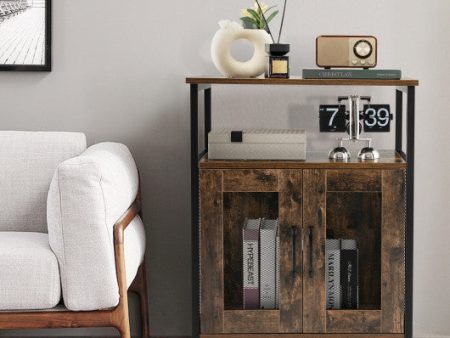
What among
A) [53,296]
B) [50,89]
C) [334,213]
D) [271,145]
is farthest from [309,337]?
[50,89]

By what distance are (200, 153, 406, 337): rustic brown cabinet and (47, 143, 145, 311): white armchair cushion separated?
1.28 ft

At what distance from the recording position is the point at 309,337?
8.86 feet

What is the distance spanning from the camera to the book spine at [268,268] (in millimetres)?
2723

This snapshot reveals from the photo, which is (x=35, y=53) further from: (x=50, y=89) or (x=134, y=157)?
(x=134, y=157)

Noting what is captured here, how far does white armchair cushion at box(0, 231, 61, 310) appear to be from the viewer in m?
2.36

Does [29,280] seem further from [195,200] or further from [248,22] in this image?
[248,22]

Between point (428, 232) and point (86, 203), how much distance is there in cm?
137

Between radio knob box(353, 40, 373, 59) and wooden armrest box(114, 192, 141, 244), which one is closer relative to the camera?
wooden armrest box(114, 192, 141, 244)

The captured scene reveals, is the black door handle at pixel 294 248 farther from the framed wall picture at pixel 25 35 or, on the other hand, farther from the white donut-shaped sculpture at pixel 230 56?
the framed wall picture at pixel 25 35

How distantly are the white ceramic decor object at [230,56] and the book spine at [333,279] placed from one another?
64 cm

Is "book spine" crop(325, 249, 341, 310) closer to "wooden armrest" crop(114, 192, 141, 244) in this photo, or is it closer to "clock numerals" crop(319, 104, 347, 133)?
"clock numerals" crop(319, 104, 347, 133)

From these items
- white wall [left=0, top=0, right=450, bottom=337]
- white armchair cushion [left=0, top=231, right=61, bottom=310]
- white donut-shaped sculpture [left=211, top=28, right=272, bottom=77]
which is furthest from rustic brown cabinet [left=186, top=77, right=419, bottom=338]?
white armchair cushion [left=0, top=231, right=61, bottom=310]

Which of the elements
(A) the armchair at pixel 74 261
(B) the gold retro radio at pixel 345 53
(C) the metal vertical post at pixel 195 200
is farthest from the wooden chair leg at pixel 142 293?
(B) the gold retro radio at pixel 345 53

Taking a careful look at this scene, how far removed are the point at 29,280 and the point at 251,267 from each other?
736 millimetres
